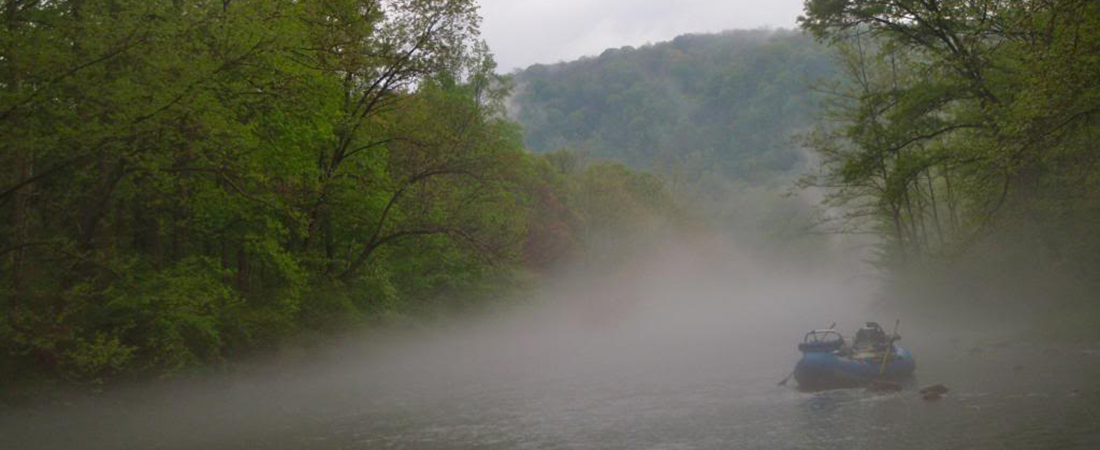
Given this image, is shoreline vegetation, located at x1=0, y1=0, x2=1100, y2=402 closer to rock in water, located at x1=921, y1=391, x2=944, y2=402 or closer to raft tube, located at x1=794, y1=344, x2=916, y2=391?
raft tube, located at x1=794, y1=344, x2=916, y2=391

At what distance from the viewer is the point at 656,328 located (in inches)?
2165

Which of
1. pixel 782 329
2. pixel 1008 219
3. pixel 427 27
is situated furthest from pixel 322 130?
pixel 782 329

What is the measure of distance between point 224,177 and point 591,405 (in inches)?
423

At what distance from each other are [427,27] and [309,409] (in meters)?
13.4

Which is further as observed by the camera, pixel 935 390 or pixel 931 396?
pixel 935 390

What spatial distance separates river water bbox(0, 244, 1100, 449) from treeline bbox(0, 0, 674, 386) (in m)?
1.50

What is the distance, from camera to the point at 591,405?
929 inches

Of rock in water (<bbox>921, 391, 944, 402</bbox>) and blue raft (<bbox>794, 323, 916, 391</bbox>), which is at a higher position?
blue raft (<bbox>794, 323, 916, 391</bbox>)

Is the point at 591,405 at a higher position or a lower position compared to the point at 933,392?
higher

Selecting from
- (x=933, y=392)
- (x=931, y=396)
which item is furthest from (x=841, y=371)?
(x=931, y=396)

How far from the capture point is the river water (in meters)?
17.9

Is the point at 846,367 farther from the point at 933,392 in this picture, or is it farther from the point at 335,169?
the point at 335,169

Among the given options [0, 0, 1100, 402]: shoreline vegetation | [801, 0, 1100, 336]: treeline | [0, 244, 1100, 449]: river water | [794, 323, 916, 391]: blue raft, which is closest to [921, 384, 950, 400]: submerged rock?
[0, 244, 1100, 449]: river water

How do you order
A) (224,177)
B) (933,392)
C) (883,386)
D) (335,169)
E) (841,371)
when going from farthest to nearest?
(335,169), (841,371), (883,386), (933,392), (224,177)
